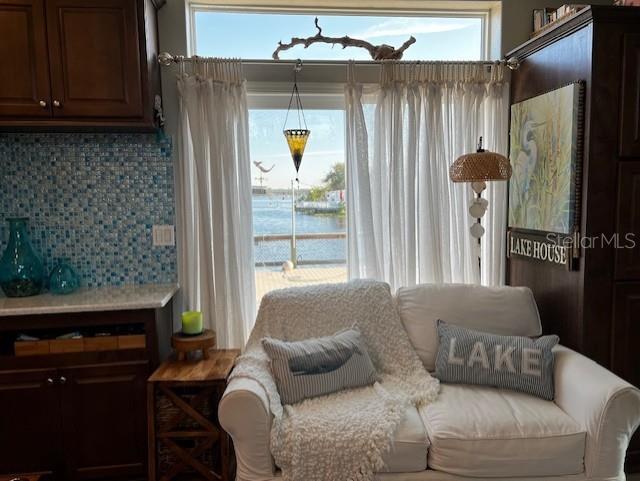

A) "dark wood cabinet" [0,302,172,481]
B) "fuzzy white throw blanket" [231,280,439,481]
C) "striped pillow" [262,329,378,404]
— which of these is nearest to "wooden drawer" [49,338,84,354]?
"dark wood cabinet" [0,302,172,481]

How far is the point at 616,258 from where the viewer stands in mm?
2137

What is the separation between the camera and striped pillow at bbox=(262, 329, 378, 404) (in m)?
1.93

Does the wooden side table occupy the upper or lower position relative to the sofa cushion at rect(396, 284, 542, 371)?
lower

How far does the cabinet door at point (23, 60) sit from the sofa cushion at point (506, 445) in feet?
7.63

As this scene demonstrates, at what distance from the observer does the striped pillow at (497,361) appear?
1.97 metres

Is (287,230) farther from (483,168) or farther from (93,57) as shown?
(93,57)

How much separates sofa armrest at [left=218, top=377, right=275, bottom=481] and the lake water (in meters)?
1.13

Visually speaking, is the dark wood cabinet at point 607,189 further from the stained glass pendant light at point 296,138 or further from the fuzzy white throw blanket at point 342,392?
the stained glass pendant light at point 296,138

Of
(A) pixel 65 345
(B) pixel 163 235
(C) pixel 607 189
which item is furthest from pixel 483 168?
(A) pixel 65 345

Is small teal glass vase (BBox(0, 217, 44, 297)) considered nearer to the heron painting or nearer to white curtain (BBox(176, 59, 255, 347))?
white curtain (BBox(176, 59, 255, 347))

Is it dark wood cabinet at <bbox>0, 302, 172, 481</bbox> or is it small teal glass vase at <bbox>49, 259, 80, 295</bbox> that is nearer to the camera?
dark wood cabinet at <bbox>0, 302, 172, 481</bbox>

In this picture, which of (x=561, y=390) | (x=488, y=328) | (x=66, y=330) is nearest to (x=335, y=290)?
→ (x=488, y=328)

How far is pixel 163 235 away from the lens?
8.36 feet

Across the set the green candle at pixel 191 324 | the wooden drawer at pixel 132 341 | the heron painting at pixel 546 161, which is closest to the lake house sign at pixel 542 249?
the heron painting at pixel 546 161
